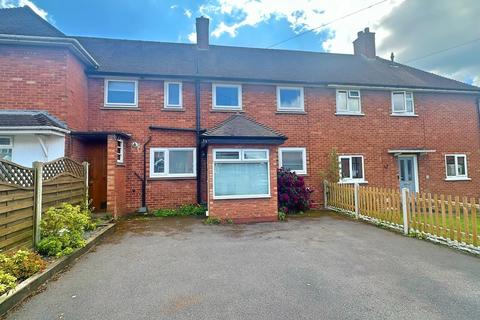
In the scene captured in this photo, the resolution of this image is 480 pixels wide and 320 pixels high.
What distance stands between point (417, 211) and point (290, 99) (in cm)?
729

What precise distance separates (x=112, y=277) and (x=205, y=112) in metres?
8.26

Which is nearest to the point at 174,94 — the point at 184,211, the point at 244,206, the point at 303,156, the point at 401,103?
the point at 184,211

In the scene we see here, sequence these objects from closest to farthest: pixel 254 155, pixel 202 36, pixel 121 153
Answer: pixel 254 155, pixel 121 153, pixel 202 36

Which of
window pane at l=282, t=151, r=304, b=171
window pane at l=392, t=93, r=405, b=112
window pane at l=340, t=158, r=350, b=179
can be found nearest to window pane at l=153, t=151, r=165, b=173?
window pane at l=282, t=151, r=304, b=171

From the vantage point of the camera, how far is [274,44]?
1669 centimetres

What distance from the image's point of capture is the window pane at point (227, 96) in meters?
11.7

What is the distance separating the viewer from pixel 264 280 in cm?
412

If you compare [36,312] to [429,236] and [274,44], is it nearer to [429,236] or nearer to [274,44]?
[429,236]

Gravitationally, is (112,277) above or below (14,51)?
below

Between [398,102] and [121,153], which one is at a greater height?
[398,102]

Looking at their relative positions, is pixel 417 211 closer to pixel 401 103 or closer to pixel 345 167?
pixel 345 167

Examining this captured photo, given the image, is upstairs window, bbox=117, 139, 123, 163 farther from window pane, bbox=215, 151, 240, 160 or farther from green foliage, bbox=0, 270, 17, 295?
green foliage, bbox=0, 270, 17, 295

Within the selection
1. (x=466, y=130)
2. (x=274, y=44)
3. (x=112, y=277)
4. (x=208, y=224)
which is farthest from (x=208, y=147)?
(x=466, y=130)

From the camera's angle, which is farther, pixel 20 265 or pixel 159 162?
pixel 159 162
